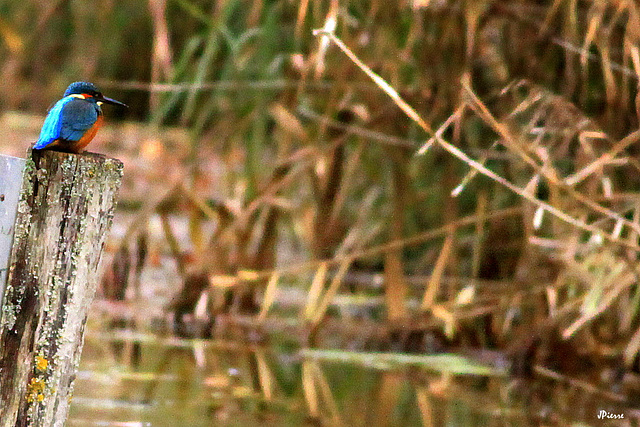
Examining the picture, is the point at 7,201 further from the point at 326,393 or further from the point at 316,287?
the point at 316,287

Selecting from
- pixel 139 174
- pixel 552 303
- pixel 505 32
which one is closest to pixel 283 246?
pixel 139 174

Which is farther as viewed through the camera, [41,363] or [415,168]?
[415,168]

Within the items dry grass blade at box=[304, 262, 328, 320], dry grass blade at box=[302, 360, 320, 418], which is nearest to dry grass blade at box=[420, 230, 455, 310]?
dry grass blade at box=[304, 262, 328, 320]

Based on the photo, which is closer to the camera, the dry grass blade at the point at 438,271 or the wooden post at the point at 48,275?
the wooden post at the point at 48,275

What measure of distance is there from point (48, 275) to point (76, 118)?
1.14 ft

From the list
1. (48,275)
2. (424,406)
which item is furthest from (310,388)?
(48,275)

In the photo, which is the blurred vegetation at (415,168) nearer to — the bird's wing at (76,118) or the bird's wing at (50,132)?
the bird's wing at (76,118)

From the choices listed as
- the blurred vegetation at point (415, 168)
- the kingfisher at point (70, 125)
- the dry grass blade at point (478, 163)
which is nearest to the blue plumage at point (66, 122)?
the kingfisher at point (70, 125)

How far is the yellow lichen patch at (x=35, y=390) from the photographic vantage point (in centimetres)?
261

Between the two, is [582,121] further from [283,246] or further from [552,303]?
[283,246]

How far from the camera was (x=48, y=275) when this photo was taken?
8.52 feet

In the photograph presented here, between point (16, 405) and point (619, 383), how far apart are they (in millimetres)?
3683

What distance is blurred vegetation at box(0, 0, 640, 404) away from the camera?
546 centimetres

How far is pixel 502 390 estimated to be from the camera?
17.5ft
